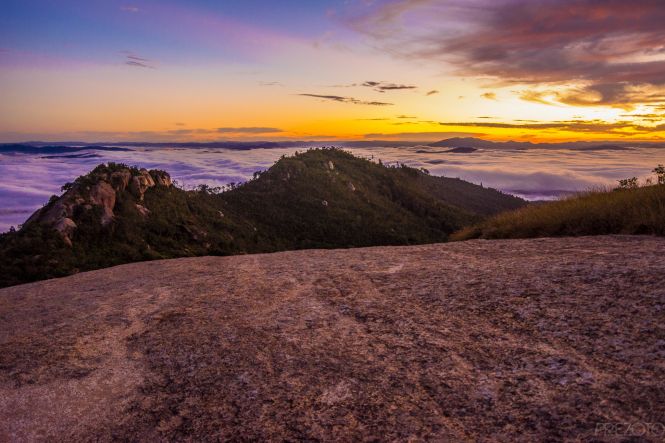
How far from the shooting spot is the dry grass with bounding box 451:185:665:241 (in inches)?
368

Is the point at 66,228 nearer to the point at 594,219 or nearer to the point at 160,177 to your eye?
the point at 160,177

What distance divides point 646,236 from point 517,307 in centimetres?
508

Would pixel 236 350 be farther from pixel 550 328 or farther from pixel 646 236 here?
pixel 646 236

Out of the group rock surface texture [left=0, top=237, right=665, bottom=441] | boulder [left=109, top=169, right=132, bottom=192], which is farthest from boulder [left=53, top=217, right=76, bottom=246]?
rock surface texture [left=0, top=237, right=665, bottom=441]

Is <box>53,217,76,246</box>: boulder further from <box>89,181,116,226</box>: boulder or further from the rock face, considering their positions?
<box>89,181,116,226</box>: boulder

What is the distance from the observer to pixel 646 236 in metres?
8.65

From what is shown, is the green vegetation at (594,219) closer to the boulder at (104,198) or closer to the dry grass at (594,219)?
the dry grass at (594,219)

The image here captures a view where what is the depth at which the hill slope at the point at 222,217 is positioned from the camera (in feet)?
78.4

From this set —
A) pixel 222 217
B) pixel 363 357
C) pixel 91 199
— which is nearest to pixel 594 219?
pixel 363 357

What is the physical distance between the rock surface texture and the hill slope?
17417mm

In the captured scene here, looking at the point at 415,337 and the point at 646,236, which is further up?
the point at 646,236

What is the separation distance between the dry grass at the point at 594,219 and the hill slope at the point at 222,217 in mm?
19384

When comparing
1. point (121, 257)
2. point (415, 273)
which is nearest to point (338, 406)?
point (415, 273)

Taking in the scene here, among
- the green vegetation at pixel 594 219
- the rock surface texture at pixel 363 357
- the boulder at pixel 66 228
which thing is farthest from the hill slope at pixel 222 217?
the green vegetation at pixel 594 219
